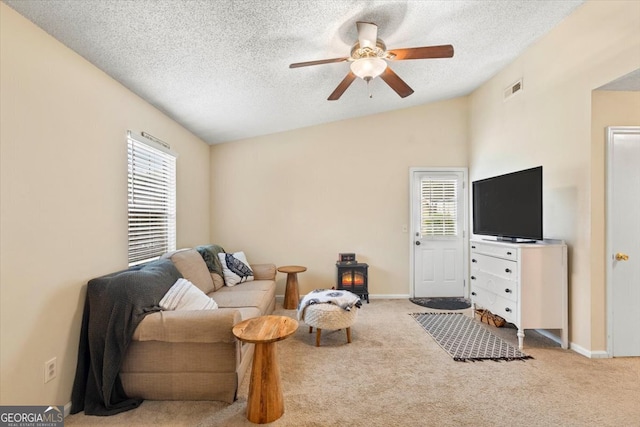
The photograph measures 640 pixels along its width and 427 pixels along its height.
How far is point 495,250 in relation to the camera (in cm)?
328

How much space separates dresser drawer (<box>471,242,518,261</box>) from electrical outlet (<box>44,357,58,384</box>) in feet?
12.3

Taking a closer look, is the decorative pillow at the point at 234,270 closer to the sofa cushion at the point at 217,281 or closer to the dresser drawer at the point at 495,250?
the sofa cushion at the point at 217,281

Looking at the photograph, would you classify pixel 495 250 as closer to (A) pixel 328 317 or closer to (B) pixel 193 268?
(A) pixel 328 317

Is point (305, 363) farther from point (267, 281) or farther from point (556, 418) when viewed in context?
point (556, 418)

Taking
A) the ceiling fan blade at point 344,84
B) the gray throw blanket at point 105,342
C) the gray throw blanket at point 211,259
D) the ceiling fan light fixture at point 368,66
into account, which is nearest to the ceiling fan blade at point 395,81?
the ceiling fan light fixture at point 368,66

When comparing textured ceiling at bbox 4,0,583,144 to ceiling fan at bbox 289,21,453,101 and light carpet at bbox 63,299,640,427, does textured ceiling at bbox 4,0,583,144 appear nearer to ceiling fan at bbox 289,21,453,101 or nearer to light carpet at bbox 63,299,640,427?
ceiling fan at bbox 289,21,453,101

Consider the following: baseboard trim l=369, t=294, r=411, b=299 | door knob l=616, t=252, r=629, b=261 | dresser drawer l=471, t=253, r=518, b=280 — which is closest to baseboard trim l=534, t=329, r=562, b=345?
dresser drawer l=471, t=253, r=518, b=280

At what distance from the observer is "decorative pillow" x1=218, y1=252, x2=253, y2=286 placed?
3766 mm

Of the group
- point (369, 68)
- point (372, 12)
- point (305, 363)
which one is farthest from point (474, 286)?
point (372, 12)

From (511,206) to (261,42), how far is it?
298 centimetres

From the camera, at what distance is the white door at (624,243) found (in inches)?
107

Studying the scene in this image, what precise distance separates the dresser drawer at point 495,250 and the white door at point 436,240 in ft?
3.85

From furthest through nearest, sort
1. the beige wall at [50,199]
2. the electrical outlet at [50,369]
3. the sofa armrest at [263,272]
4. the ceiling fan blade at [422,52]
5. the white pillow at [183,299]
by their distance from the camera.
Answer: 1. the sofa armrest at [263,272]
2. the white pillow at [183,299]
3. the ceiling fan blade at [422,52]
4. the electrical outlet at [50,369]
5. the beige wall at [50,199]

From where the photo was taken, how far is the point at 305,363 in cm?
270
